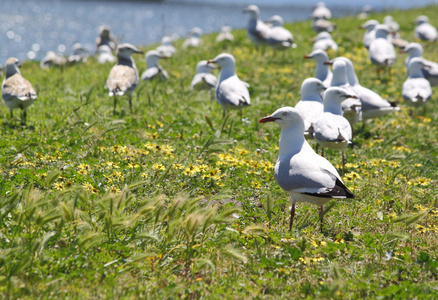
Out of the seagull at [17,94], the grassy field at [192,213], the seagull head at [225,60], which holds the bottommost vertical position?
the grassy field at [192,213]

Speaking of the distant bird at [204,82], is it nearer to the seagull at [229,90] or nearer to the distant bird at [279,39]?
the seagull at [229,90]

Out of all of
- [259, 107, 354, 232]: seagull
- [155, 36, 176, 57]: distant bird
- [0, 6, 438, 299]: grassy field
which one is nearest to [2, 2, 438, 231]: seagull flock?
[259, 107, 354, 232]: seagull

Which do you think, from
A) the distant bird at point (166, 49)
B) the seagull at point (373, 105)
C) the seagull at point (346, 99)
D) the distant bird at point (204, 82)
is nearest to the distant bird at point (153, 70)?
the distant bird at point (204, 82)

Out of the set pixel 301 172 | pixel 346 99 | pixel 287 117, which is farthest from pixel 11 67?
pixel 301 172

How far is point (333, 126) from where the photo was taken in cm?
660

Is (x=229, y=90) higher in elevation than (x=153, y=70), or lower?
higher

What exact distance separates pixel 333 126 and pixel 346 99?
1544 millimetres

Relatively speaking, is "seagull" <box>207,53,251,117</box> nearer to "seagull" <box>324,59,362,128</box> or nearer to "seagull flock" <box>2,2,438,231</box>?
"seagull flock" <box>2,2,438,231</box>

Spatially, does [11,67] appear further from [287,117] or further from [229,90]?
[287,117]

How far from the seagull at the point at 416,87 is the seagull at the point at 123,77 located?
5624 millimetres

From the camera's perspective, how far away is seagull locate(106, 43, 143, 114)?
8.98 metres

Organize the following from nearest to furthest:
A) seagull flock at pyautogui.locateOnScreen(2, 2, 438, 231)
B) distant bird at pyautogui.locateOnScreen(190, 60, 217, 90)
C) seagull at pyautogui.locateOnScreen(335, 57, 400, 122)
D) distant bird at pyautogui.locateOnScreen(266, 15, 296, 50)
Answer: seagull flock at pyautogui.locateOnScreen(2, 2, 438, 231) → seagull at pyautogui.locateOnScreen(335, 57, 400, 122) → distant bird at pyautogui.locateOnScreen(190, 60, 217, 90) → distant bird at pyautogui.locateOnScreen(266, 15, 296, 50)

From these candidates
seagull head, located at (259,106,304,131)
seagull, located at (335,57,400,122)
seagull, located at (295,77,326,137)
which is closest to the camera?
seagull head, located at (259,106,304,131)

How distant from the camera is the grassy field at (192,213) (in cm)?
411
